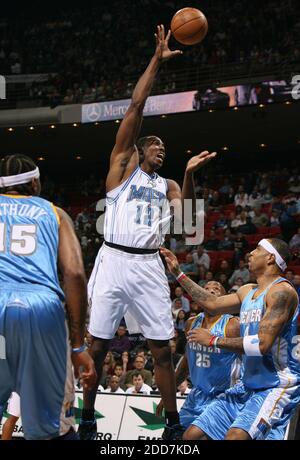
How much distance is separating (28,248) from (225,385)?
9.89 feet

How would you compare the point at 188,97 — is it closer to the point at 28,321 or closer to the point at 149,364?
the point at 149,364

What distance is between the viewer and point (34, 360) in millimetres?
3412

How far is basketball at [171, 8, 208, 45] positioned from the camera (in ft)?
22.7

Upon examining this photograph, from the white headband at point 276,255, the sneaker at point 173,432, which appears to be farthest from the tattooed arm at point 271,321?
the sneaker at point 173,432

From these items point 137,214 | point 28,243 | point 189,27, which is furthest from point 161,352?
point 189,27

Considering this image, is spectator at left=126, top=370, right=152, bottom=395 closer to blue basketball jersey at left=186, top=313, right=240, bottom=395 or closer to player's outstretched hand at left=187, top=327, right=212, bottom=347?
blue basketball jersey at left=186, top=313, right=240, bottom=395

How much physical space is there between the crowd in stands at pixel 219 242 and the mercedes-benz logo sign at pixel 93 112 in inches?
104

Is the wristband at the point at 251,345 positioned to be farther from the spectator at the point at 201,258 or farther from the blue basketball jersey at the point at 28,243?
the spectator at the point at 201,258

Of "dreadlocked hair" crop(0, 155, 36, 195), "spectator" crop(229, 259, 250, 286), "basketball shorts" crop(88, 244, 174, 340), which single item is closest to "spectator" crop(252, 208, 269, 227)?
"spectator" crop(229, 259, 250, 286)

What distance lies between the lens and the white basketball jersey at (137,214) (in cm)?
568

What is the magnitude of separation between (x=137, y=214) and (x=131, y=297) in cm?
68

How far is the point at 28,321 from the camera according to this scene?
11.2 feet

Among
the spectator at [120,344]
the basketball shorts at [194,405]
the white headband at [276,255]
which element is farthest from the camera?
the spectator at [120,344]

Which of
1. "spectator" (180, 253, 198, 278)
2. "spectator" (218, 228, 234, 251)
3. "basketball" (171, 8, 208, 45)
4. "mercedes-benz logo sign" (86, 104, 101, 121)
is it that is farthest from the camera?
"mercedes-benz logo sign" (86, 104, 101, 121)
